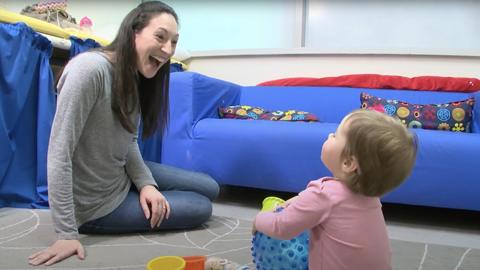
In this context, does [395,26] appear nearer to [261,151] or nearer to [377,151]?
[261,151]

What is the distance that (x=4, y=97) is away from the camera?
147cm

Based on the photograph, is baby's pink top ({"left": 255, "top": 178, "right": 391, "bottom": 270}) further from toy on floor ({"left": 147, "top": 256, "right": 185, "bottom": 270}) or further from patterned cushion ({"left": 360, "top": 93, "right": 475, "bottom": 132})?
patterned cushion ({"left": 360, "top": 93, "right": 475, "bottom": 132})

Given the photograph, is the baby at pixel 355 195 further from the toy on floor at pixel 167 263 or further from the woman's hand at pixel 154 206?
the woman's hand at pixel 154 206

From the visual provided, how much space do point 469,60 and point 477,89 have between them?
0.31 metres

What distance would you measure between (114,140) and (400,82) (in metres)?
1.64

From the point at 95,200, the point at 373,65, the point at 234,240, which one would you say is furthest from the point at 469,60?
the point at 95,200

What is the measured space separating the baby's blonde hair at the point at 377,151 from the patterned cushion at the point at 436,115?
3.73ft

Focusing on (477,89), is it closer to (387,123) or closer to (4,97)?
(387,123)

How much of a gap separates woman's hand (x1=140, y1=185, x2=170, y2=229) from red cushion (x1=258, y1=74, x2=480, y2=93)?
4.47ft

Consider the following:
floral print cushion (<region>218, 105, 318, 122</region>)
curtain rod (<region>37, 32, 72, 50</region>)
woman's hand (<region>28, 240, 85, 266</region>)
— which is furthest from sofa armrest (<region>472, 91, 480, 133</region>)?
curtain rod (<region>37, 32, 72, 50</region>)

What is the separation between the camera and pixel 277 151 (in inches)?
65.6

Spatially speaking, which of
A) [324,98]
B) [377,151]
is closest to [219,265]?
[377,151]

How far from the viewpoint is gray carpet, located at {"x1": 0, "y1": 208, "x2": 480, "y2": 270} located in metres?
1.05

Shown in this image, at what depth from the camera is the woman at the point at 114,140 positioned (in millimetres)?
1047
